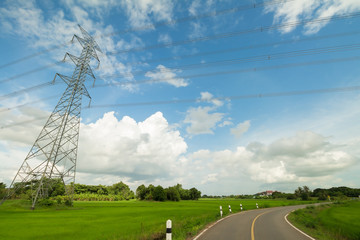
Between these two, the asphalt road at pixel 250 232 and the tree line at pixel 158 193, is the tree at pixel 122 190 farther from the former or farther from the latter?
the asphalt road at pixel 250 232

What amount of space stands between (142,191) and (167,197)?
16.1m

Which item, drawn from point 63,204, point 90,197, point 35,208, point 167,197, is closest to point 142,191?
point 167,197

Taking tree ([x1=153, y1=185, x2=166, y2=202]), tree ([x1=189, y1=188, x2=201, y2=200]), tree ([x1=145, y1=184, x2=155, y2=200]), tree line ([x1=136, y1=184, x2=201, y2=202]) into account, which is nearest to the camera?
tree ([x1=153, y1=185, x2=166, y2=202])

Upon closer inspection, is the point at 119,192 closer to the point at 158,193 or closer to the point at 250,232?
the point at 158,193

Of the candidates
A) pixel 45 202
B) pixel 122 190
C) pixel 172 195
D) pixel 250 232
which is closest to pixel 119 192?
pixel 122 190

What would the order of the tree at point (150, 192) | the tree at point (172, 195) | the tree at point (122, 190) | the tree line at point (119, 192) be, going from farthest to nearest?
the tree at point (122, 190)
the tree at point (150, 192)
the tree at point (172, 195)
the tree line at point (119, 192)

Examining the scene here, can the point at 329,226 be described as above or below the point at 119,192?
below

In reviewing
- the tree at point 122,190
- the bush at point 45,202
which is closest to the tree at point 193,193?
the tree at point 122,190

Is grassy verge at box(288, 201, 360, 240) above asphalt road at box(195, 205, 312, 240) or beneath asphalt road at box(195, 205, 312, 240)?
beneath

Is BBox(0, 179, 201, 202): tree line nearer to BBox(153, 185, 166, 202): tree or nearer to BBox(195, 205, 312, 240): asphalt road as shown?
BBox(153, 185, 166, 202): tree

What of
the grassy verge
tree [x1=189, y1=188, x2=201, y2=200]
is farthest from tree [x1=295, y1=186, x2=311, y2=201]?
the grassy verge

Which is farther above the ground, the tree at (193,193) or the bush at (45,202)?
the bush at (45,202)

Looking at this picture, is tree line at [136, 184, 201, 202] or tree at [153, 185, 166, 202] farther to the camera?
tree line at [136, 184, 201, 202]

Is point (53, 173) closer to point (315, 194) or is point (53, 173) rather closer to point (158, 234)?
point (158, 234)
